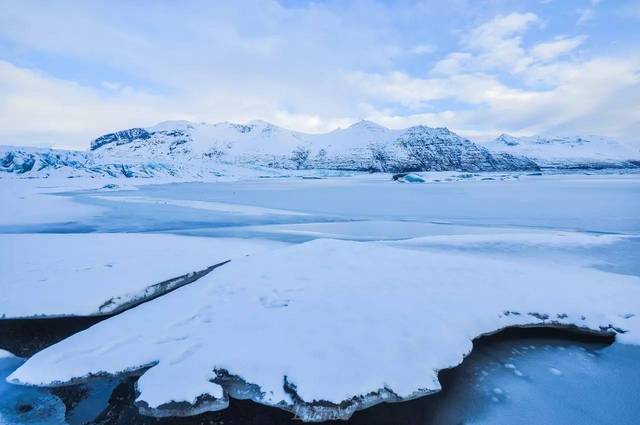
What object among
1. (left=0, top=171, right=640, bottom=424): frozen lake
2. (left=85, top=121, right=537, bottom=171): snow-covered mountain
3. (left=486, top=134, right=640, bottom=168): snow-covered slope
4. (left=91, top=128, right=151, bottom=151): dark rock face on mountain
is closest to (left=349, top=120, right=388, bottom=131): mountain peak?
(left=85, top=121, right=537, bottom=171): snow-covered mountain

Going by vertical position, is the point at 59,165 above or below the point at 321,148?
below

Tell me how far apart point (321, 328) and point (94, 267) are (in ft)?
10.8

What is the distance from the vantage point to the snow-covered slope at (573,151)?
333 ft

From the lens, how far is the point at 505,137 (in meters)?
160

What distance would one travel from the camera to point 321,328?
300cm

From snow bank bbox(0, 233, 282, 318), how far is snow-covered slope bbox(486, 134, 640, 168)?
115 metres

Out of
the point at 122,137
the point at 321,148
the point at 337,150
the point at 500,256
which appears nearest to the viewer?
the point at 500,256

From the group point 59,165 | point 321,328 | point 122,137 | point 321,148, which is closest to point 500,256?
point 321,328

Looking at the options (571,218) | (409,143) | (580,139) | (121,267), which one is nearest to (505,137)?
(580,139)

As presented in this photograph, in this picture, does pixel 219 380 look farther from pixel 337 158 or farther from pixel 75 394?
pixel 337 158

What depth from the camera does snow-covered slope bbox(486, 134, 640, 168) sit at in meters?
101

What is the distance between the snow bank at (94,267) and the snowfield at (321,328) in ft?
1.33

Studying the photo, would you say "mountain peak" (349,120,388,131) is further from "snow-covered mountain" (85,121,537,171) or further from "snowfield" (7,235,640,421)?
"snowfield" (7,235,640,421)

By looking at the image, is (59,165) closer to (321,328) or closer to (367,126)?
(321,328)
